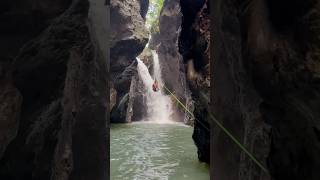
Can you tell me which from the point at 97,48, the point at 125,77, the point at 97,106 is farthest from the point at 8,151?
the point at 125,77

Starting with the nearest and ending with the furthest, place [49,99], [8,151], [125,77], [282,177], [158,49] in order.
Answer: [282,177] → [8,151] → [49,99] → [125,77] → [158,49]

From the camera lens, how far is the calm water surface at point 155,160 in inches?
366

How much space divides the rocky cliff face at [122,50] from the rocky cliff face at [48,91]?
20.9 metres

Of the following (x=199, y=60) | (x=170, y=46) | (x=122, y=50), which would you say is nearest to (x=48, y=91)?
(x=199, y=60)

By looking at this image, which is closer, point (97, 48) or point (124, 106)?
point (97, 48)

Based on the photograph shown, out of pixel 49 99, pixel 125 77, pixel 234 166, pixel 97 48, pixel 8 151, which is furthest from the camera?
pixel 125 77

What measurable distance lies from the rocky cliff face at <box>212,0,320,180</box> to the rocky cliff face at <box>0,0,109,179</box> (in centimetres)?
180

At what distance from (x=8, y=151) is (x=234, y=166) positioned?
2575 mm

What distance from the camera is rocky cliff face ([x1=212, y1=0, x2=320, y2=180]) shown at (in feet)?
8.59

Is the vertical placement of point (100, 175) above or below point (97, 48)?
below

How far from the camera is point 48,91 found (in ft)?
12.4

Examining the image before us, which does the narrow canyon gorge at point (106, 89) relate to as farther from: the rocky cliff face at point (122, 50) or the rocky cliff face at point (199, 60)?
the rocky cliff face at point (122, 50)

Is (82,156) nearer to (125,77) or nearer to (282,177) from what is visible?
(282,177)

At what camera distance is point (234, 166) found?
441 centimetres
